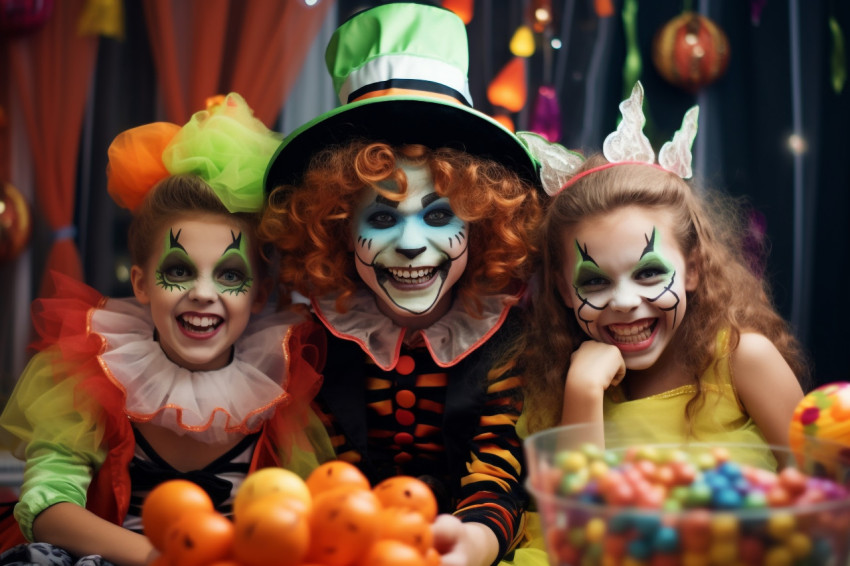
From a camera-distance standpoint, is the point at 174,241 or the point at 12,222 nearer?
the point at 174,241

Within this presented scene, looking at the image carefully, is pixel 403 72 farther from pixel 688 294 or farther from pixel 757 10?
pixel 757 10

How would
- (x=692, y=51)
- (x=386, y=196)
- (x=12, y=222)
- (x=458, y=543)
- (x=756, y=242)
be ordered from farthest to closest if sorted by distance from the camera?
(x=12, y=222) → (x=692, y=51) → (x=756, y=242) → (x=386, y=196) → (x=458, y=543)

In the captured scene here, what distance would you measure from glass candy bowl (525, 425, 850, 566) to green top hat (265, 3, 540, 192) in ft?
2.28

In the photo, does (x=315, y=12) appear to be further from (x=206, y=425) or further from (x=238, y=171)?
(x=206, y=425)

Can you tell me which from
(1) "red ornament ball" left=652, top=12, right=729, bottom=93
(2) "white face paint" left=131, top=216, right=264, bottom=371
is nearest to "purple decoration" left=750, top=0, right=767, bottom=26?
(1) "red ornament ball" left=652, top=12, right=729, bottom=93

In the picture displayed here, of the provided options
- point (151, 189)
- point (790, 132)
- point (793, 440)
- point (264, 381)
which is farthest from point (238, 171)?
point (790, 132)

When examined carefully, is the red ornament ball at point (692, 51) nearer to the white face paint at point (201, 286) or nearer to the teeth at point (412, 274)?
the teeth at point (412, 274)

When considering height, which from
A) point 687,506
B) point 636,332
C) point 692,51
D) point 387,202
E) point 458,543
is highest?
point 692,51

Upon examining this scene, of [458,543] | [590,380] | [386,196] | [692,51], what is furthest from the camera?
[692,51]

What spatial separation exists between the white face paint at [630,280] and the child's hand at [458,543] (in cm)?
41

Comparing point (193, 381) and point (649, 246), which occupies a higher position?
point (649, 246)

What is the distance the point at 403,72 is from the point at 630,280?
1.74ft

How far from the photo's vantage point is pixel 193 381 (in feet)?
5.05

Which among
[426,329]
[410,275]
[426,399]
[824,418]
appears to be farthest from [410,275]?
[824,418]
